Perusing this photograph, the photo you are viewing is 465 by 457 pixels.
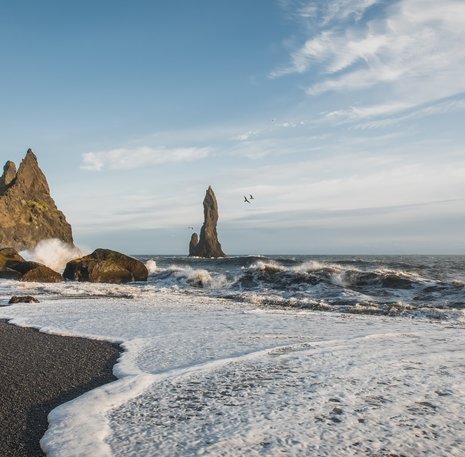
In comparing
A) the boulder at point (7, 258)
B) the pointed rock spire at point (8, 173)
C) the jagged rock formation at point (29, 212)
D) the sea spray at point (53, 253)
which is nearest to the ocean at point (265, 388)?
the boulder at point (7, 258)

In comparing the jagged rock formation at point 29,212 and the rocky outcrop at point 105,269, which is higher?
the jagged rock formation at point 29,212

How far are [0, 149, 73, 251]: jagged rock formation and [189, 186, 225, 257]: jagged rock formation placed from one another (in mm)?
39791

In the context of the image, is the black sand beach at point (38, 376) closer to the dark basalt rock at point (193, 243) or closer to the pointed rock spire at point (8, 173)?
the pointed rock spire at point (8, 173)

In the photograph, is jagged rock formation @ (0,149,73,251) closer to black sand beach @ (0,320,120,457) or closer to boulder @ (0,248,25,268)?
boulder @ (0,248,25,268)

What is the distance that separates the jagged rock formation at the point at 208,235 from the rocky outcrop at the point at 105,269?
77135 millimetres

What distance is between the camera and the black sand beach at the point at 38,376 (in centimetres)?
408

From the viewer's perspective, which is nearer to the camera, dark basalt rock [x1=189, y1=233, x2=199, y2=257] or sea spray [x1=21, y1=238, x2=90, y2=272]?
sea spray [x1=21, y1=238, x2=90, y2=272]

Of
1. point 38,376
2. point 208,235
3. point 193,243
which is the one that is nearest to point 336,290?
point 38,376

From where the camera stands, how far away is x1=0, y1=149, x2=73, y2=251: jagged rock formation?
64938 mm

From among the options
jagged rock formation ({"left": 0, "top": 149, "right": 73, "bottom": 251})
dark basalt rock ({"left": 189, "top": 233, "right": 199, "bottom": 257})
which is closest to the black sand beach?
jagged rock formation ({"left": 0, "top": 149, "right": 73, "bottom": 251})

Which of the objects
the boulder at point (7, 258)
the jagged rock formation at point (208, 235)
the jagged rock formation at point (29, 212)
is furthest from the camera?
the jagged rock formation at point (208, 235)

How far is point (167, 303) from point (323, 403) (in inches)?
459

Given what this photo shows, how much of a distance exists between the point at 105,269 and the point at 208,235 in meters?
80.8

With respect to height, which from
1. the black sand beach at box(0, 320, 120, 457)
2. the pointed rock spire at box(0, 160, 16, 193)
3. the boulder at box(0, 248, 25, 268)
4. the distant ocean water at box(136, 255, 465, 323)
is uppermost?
the pointed rock spire at box(0, 160, 16, 193)
